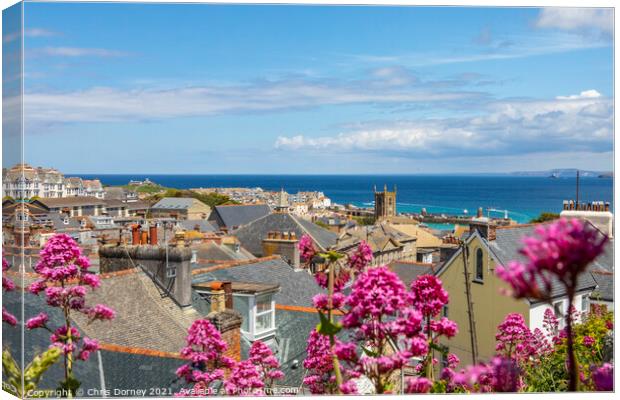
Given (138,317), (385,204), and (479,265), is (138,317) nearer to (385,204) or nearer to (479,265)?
(385,204)

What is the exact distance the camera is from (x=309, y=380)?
19.2 feet

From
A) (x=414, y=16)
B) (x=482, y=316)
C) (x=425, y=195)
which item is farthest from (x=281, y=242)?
(x=414, y=16)

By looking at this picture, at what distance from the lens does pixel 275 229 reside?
982 centimetres

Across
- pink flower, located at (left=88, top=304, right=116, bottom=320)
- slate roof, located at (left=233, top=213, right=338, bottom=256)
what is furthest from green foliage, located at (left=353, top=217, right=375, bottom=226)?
pink flower, located at (left=88, top=304, right=116, bottom=320)

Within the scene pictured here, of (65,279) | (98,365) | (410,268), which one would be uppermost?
(65,279)

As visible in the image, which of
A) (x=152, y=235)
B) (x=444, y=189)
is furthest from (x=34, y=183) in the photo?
(x=444, y=189)

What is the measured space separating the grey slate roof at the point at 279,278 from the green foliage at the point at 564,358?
2581mm

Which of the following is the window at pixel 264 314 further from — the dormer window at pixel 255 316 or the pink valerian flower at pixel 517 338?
the pink valerian flower at pixel 517 338

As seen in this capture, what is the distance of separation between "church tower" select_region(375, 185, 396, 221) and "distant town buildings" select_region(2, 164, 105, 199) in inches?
128

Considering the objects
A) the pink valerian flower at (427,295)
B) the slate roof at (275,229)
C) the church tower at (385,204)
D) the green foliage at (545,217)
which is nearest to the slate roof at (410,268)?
the church tower at (385,204)

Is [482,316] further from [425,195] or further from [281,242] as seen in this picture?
[281,242]

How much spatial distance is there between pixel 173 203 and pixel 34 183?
85.6 inches

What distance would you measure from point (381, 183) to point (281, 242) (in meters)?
2.42

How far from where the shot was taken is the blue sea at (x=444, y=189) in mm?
7652
